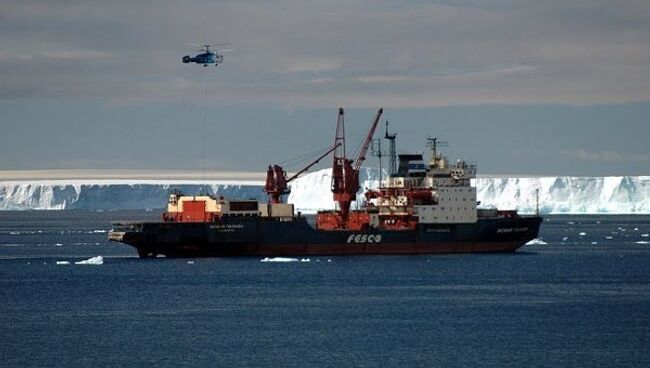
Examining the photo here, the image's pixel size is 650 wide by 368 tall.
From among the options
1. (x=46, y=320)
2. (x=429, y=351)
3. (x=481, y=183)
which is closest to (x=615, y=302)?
(x=429, y=351)

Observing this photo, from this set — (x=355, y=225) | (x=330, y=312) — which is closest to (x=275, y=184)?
(x=355, y=225)

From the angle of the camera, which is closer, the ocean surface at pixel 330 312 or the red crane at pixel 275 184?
the ocean surface at pixel 330 312

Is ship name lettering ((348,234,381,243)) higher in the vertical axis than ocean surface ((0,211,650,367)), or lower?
higher

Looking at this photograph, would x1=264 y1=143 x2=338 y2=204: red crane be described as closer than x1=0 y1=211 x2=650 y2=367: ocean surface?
No

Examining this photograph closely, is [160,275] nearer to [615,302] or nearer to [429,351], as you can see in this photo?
[615,302]

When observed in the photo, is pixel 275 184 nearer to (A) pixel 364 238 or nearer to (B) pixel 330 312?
(A) pixel 364 238
